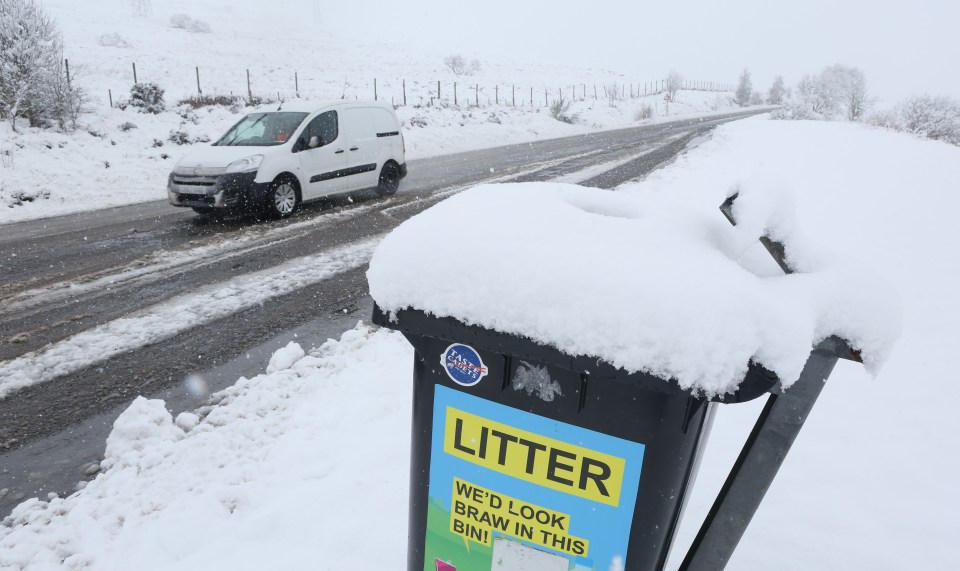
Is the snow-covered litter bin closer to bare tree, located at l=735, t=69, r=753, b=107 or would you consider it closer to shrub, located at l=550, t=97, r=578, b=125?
shrub, located at l=550, t=97, r=578, b=125

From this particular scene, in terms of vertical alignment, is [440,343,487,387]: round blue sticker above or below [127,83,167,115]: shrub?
above

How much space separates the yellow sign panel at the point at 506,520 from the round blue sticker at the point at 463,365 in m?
0.31

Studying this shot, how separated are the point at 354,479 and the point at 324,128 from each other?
7910 millimetres

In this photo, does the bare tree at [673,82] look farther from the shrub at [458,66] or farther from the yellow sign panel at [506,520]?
the yellow sign panel at [506,520]

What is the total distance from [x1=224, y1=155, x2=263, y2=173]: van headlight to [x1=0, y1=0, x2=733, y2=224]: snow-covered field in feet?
10.9

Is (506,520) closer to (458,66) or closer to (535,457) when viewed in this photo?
(535,457)

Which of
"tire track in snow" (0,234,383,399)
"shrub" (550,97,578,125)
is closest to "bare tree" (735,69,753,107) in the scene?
"shrub" (550,97,578,125)

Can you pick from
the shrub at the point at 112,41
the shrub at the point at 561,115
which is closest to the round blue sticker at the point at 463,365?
the shrub at the point at 561,115

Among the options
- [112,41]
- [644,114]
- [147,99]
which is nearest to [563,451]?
[147,99]

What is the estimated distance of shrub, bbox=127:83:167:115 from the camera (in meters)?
17.0

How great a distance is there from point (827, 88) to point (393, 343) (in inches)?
2891

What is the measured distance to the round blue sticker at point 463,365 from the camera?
1.47 m

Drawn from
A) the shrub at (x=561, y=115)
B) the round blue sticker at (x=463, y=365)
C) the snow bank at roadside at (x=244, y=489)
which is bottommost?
the snow bank at roadside at (x=244, y=489)

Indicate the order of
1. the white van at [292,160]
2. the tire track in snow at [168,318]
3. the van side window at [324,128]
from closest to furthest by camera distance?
the tire track in snow at [168,318]
the white van at [292,160]
the van side window at [324,128]
